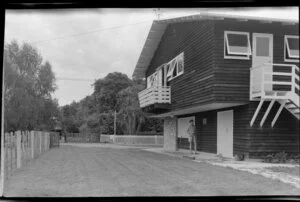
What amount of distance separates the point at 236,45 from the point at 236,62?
2.06 ft

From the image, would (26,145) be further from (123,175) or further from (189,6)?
(189,6)

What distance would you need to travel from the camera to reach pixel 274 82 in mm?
12602

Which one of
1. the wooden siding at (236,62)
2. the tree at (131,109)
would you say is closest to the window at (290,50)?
the wooden siding at (236,62)

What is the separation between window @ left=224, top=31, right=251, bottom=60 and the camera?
45.6 feet

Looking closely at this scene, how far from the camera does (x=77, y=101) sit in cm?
4241

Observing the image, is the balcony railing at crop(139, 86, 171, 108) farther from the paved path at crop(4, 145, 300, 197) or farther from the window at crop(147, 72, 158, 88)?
the paved path at crop(4, 145, 300, 197)

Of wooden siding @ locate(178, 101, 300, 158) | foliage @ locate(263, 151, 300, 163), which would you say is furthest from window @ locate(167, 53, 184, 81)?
foliage @ locate(263, 151, 300, 163)

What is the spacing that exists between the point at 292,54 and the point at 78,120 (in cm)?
2533

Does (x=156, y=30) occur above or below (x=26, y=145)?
above

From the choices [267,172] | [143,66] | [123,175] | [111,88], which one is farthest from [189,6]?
[111,88]

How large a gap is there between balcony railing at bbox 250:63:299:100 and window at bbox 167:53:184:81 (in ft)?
14.8

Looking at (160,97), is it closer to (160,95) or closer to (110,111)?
(160,95)

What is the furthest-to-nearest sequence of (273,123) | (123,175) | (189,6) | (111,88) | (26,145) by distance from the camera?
1. (111,88)
2. (273,123)
3. (26,145)
4. (123,175)
5. (189,6)

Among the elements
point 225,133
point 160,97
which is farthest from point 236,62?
point 160,97
